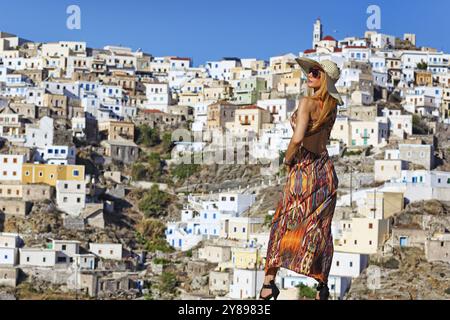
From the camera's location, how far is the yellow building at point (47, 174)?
115 feet

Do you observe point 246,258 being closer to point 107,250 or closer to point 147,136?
point 107,250

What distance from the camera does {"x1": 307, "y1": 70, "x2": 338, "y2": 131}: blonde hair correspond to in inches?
273

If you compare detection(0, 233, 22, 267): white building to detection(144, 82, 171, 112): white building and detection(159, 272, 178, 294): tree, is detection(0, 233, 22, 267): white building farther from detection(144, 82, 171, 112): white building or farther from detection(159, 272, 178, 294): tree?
detection(144, 82, 171, 112): white building

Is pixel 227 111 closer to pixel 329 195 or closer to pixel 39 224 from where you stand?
pixel 39 224

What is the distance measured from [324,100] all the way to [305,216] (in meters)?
0.61

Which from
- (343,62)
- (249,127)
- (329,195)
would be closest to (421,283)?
(249,127)

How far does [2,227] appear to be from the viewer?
1314 inches

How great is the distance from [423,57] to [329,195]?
4420 centimetres

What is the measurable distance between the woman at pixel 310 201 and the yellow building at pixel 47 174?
2822cm

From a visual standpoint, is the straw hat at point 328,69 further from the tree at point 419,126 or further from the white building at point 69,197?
the tree at point 419,126

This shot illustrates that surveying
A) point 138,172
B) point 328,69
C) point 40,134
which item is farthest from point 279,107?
point 328,69

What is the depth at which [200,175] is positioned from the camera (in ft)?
130

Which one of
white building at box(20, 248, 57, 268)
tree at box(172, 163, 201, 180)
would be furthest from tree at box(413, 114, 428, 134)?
white building at box(20, 248, 57, 268)

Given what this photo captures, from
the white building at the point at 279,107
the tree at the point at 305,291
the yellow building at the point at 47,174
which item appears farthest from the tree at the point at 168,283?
the white building at the point at 279,107
